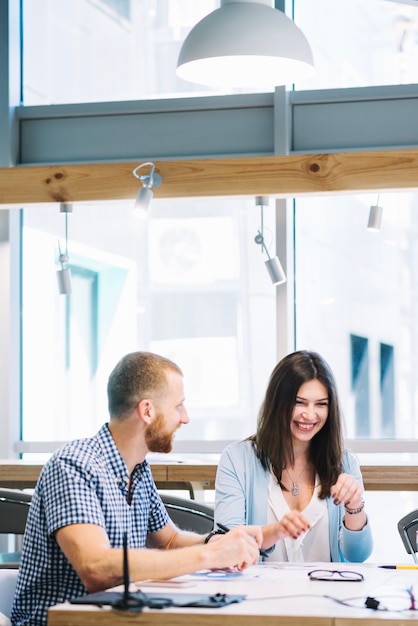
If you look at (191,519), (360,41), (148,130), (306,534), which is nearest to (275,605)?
(306,534)

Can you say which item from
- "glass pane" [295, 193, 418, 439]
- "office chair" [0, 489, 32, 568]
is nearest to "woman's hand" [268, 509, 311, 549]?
"office chair" [0, 489, 32, 568]

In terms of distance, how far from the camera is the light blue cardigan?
311 centimetres

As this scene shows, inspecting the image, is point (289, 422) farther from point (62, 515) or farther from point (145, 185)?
point (145, 185)

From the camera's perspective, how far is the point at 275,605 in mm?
2027

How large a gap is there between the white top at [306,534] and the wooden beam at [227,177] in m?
2.07

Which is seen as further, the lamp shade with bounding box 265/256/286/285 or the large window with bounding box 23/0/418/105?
the large window with bounding box 23/0/418/105

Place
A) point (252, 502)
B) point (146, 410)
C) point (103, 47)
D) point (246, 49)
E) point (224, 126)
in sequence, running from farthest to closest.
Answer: point (103, 47) → point (224, 126) → point (252, 502) → point (246, 49) → point (146, 410)

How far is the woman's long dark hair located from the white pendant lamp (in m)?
0.92

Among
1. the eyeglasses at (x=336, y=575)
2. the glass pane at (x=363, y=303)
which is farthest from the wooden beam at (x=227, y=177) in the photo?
the eyeglasses at (x=336, y=575)

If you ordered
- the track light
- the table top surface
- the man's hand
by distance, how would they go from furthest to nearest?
the track light < the man's hand < the table top surface

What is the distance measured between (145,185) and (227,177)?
401 millimetres

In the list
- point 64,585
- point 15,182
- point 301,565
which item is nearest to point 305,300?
point 15,182

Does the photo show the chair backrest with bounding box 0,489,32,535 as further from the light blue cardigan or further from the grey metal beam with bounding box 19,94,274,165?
the grey metal beam with bounding box 19,94,274,165

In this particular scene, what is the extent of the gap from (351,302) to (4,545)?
7.56 ft
